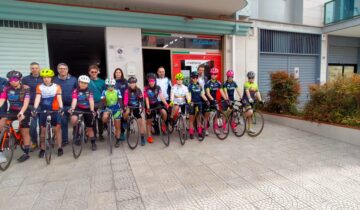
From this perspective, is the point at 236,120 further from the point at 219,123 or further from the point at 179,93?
the point at 179,93

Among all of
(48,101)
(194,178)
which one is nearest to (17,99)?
(48,101)

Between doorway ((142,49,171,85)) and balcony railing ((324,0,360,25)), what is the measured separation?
8.26 m

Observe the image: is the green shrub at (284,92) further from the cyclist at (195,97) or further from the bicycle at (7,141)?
the bicycle at (7,141)

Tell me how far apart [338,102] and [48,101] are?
666cm

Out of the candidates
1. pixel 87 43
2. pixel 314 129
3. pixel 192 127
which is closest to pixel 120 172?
pixel 192 127

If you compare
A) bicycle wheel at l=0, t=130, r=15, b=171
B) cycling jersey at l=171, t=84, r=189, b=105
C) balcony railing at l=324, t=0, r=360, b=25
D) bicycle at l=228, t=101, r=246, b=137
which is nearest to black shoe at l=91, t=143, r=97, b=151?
bicycle wheel at l=0, t=130, r=15, b=171

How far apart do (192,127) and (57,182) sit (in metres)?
3.07

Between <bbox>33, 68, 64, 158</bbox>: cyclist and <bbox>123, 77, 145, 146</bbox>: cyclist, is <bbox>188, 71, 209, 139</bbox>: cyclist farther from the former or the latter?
<bbox>33, 68, 64, 158</bbox>: cyclist

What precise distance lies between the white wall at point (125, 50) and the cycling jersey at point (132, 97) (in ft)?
8.14

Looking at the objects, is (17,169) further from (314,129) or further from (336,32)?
(336,32)

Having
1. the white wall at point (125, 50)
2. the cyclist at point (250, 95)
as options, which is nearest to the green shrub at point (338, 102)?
the cyclist at point (250, 95)

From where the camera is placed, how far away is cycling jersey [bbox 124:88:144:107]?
4.93m

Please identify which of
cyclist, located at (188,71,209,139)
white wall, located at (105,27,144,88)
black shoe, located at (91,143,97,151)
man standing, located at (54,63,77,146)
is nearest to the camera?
man standing, located at (54,63,77,146)

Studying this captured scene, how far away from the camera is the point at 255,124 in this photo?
614cm
